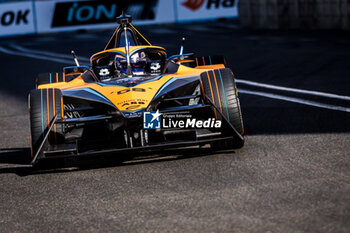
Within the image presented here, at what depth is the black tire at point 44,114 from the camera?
7242 millimetres

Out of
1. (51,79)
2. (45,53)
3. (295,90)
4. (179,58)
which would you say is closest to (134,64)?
(179,58)

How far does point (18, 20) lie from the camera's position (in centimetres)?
2578

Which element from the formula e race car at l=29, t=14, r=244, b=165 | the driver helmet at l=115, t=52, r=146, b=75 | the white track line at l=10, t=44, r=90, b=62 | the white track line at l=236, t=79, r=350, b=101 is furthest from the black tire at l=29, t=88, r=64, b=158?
the white track line at l=10, t=44, r=90, b=62

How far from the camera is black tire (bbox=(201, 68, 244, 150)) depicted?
7.31m

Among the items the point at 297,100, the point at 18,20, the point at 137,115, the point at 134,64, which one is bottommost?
the point at 297,100

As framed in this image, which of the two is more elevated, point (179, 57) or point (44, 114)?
point (179, 57)

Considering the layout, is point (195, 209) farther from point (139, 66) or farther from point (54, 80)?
point (54, 80)

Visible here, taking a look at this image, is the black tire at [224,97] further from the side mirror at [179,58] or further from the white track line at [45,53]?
the white track line at [45,53]

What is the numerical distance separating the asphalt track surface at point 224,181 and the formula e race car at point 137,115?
0.72 ft

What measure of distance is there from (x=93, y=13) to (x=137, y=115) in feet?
62.8

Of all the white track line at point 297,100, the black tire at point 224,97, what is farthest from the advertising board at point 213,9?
the black tire at point 224,97

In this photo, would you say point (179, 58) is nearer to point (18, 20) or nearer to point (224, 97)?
point (224, 97)

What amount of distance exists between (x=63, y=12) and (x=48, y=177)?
760 inches

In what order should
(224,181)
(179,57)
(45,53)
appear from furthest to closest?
1. (45,53)
2. (179,57)
3. (224,181)
